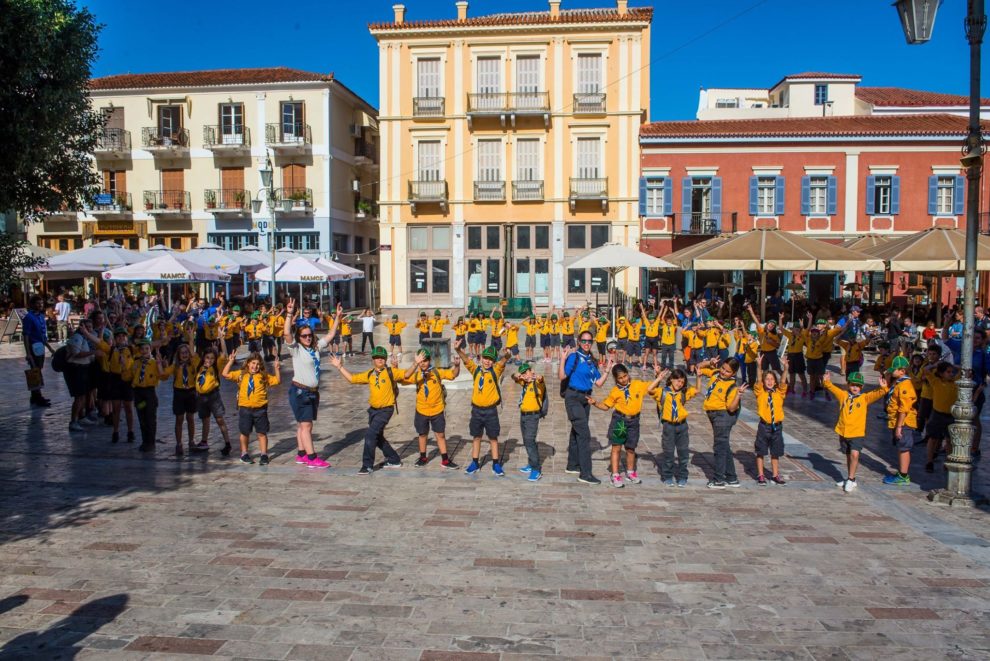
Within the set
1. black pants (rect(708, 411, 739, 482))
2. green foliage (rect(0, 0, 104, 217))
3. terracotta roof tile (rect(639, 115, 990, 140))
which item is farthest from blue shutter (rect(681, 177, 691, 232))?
green foliage (rect(0, 0, 104, 217))

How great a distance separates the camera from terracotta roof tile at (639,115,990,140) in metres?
31.6

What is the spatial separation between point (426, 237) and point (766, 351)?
22.7 m

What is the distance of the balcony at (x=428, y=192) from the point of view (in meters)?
34.5


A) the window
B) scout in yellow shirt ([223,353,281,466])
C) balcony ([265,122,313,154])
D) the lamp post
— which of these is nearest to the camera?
the lamp post

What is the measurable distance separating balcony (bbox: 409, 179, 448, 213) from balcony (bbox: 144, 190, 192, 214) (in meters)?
11.3

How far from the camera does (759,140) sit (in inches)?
1266

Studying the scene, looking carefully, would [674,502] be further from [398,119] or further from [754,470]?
[398,119]

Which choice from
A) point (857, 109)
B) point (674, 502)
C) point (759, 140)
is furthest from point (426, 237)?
point (674, 502)

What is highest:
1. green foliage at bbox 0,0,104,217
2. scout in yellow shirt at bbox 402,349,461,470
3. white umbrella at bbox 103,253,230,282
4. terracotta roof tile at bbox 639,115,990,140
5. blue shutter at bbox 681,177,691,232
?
terracotta roof tile at bbox 639,115,990,140

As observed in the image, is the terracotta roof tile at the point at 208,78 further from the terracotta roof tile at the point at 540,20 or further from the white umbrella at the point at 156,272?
the white umbrella at the point at 156,272

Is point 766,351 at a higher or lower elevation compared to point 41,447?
higher

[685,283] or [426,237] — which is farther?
[426,237]

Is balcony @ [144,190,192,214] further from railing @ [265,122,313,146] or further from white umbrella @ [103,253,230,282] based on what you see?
white umbrella @ [103,253,230,282]

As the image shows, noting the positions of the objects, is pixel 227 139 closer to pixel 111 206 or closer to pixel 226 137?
pixel 226 137
